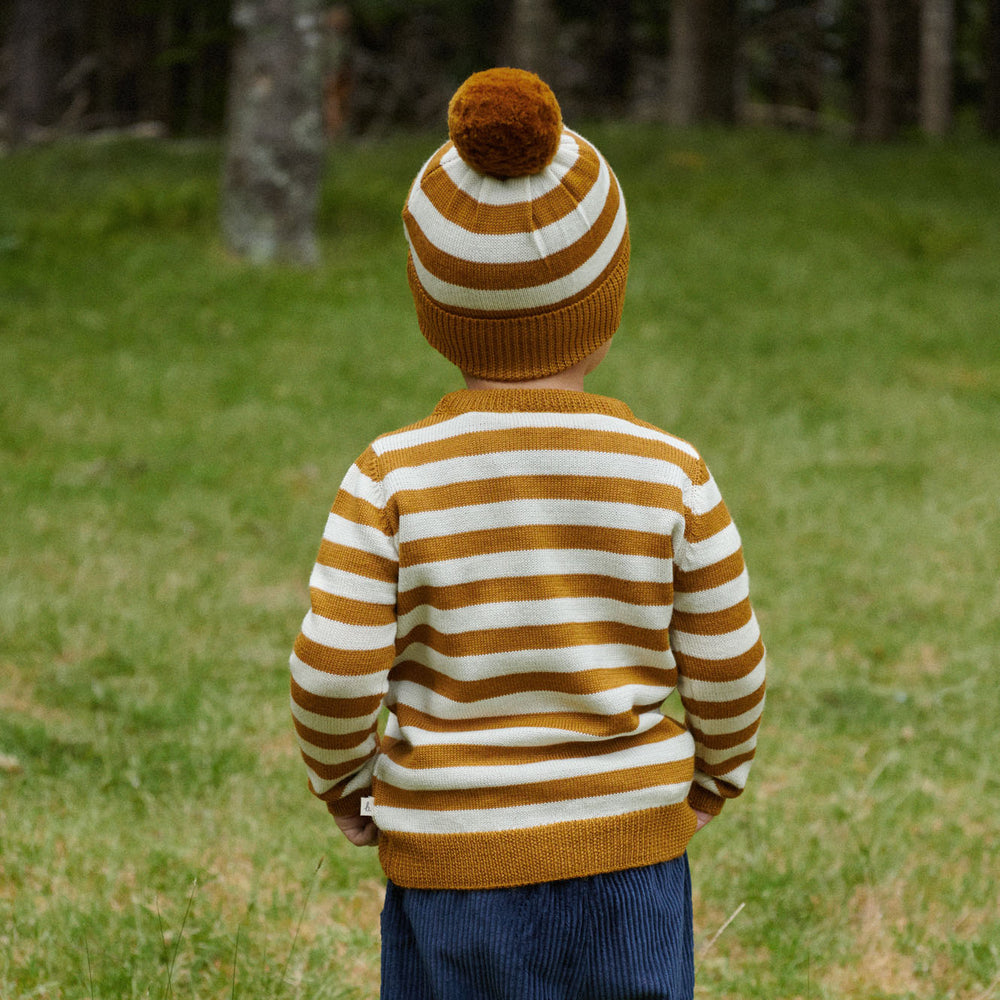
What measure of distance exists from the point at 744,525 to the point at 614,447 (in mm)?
4301

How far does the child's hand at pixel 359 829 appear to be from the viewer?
1831mm

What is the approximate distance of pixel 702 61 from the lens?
16906mm

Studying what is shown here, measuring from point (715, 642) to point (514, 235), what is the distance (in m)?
0.64

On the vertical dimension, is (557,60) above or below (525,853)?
below

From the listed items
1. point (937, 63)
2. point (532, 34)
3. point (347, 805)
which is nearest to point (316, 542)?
point (347, 805)

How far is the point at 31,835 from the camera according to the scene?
10.1 feet

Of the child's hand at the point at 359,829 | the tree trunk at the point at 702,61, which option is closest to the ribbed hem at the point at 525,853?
the child's hand at the point at 359,829

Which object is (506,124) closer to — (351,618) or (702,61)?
(351,618)

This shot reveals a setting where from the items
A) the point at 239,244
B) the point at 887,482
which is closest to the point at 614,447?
the point at 887,482

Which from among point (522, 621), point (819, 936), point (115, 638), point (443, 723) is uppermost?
point (522, 621)

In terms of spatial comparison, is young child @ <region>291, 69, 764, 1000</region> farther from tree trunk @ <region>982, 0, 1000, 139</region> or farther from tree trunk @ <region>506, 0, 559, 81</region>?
tree trunk @ <region>982, 0, 1000, 139</region>

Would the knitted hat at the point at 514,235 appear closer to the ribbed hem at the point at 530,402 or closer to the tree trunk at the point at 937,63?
the ribbed hem at the point at 530,402

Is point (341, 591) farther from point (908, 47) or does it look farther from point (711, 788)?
point (908, 47)

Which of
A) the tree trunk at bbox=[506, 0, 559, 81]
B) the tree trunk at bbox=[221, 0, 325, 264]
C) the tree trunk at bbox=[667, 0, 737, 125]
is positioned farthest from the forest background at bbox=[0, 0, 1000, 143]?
the tree trunk at bbox=[221, 0, 325, 264]
